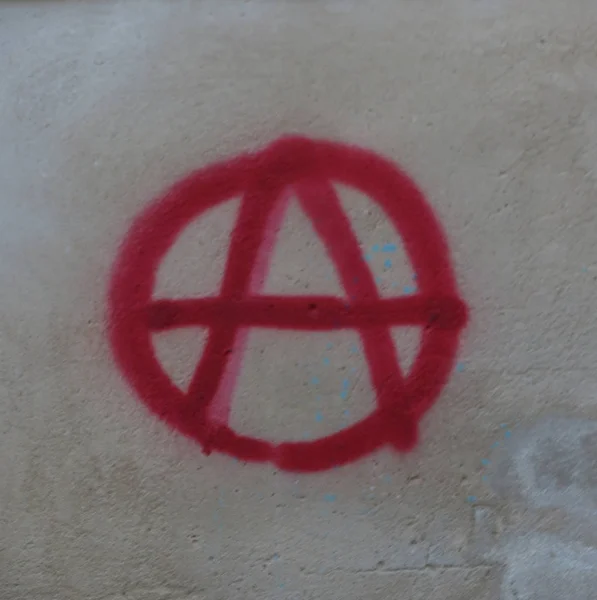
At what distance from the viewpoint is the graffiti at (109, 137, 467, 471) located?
211 cm

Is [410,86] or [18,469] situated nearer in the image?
[410,86]

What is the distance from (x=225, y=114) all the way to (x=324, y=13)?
1.42 feet

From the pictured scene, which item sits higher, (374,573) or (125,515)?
(125,515)

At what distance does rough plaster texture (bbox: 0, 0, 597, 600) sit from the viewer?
6.82 feet

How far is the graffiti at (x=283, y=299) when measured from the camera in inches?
83.1

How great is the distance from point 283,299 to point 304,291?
0.24 feet

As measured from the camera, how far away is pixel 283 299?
2.15m

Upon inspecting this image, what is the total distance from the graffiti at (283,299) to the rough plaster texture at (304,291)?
0.15 ft

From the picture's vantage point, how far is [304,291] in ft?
7.04

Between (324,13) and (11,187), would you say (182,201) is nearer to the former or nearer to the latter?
(11,187)

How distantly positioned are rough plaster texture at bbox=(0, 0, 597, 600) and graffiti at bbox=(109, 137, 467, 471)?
0.05m

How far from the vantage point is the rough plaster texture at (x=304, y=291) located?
2080mm

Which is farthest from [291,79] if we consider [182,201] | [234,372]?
[234,372]

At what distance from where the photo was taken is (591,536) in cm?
226
